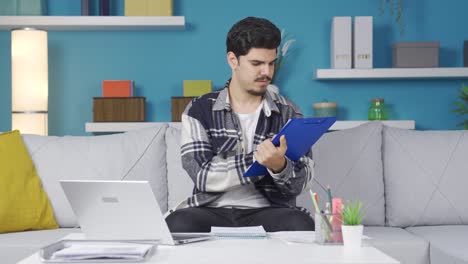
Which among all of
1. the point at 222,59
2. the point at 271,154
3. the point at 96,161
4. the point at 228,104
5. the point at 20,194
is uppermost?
the point at 222,59

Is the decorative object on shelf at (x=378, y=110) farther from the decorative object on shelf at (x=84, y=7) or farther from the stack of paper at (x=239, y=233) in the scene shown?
the stack of paper at (x=239, y=233)

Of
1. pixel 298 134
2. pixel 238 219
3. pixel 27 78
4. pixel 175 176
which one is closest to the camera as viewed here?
pixel 298 134

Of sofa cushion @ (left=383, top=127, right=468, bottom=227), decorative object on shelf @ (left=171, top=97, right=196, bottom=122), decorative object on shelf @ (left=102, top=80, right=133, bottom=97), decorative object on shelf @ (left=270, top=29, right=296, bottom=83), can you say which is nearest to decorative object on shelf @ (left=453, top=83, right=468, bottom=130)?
decorative object on shelf @ (left=270, top=29, right=296, bottom=83)

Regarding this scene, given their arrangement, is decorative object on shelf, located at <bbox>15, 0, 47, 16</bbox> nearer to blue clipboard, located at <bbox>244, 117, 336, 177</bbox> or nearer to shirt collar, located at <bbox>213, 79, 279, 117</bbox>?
shirt collar, located at <bbox>213, 79, 279, 117</bbox>

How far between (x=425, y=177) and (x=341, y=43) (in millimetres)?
1376

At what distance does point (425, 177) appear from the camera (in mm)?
3170

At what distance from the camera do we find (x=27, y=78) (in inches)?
164

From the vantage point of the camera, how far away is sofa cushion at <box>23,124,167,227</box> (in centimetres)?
310

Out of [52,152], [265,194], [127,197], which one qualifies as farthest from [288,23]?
[127,197]

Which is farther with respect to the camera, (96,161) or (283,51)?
A: (283,51)

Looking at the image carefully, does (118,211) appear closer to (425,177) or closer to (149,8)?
(425,177)

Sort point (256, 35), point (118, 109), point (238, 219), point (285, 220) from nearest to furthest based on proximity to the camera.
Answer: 1. point (285, 220)
2. point (238, 219)
3. point (256, 35)
4. point (118, 109)

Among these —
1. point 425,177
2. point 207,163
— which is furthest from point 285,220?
A: point 425,177

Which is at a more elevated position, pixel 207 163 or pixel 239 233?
pixel 207 163
